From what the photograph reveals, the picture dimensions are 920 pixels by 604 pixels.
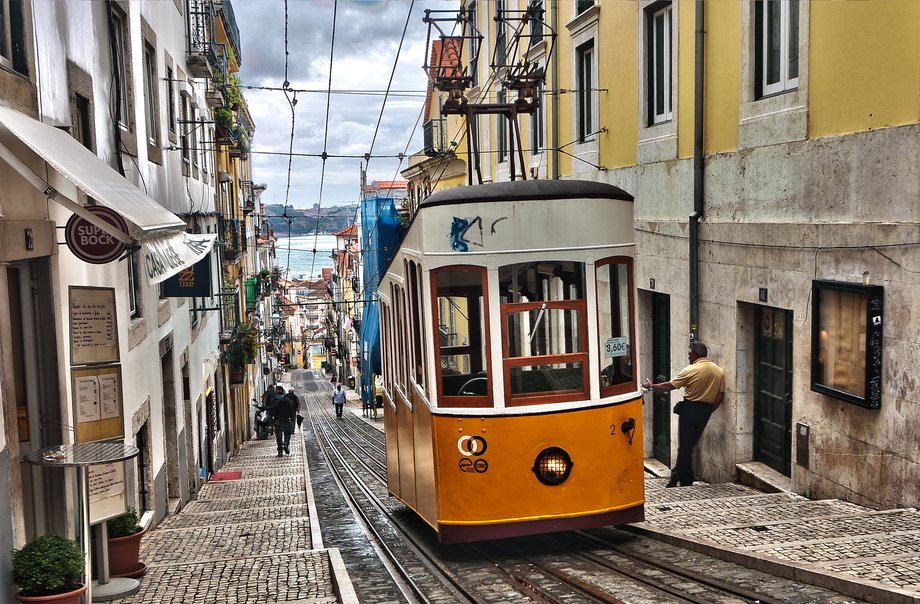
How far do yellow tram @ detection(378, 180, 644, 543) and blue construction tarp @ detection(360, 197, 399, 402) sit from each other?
22.4m

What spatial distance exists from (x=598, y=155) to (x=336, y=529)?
26.9 feet

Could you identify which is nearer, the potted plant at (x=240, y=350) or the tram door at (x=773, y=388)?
the tram door at (x=773, y=388)

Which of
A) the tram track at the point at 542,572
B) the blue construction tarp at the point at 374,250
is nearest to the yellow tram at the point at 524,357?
the tram track at the point at 542,572

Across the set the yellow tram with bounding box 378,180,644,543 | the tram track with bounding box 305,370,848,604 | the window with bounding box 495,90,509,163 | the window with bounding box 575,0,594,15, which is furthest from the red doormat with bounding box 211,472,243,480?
the yellow tram with bounding box 378,180,644,543

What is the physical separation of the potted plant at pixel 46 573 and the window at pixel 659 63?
32.5 ft

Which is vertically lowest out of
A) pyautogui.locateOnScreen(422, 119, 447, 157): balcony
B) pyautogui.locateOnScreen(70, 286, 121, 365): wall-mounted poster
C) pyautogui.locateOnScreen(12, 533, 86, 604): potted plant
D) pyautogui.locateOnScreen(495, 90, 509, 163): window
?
pyautogui.locateOnScreen(12, 533, 86, 604): potted plant

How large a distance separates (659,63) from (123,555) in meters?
9.88

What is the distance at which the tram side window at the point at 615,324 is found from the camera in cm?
715

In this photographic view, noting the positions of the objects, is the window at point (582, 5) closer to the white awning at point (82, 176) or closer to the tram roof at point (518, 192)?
the tram roof at point (518, 192)

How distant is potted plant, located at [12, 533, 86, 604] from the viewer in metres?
5.53

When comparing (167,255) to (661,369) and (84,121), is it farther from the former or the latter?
(661,369)

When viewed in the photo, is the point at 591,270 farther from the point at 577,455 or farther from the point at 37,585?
the point at 37,585

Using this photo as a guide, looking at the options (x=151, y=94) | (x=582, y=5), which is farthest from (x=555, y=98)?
(x=151, y=94)

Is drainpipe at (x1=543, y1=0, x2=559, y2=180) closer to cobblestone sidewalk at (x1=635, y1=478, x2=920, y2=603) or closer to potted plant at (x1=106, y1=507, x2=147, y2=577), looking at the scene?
cobblestone sidewalk at (x1=635, y1=478, x2=920, y2=603)
